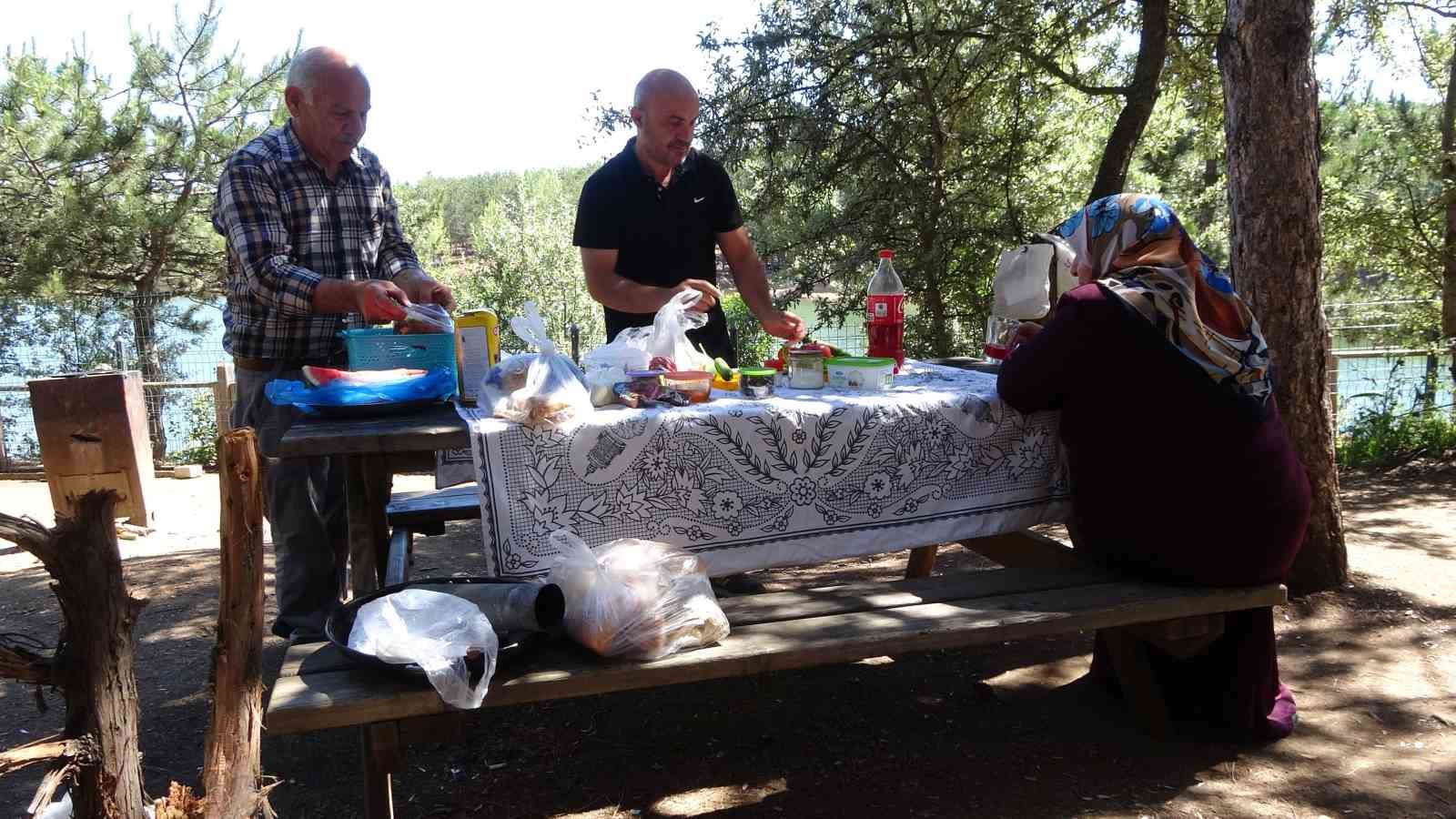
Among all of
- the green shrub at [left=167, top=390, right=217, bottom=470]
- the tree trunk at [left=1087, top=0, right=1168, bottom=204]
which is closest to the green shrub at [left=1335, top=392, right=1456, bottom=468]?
the tree trunk at [left=1087, top=0, right=1168, bottom=204]

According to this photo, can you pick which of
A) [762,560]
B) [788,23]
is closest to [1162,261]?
[762,560]

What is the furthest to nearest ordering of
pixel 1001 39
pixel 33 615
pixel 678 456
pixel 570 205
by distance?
pixel 570 205 → pixel 1001 39 → pixel 33 615 → pixel 678 456

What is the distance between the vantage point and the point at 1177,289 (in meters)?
2.44

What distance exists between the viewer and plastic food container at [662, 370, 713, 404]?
263cm

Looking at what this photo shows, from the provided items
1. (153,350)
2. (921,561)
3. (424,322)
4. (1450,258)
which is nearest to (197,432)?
(153,350)

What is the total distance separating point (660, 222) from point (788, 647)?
6.77 ft

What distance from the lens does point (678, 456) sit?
2488mm

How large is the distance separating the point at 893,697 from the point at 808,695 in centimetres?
27

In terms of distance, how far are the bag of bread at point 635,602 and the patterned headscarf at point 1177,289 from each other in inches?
49.3

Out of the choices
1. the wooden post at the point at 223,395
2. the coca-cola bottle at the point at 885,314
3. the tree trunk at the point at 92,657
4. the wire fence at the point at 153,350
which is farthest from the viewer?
the wire fence at the point at 153,350

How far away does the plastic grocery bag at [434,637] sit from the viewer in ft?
6.29

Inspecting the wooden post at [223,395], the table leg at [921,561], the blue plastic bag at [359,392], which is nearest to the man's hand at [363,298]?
the blue plastic bag at [359,392]

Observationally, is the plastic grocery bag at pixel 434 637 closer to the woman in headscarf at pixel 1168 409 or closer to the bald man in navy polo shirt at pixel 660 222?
the woman in headscarf at pixel 1168 409

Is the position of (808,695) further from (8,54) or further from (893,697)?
(8,54)
